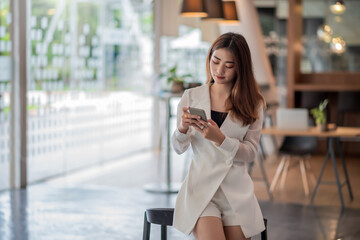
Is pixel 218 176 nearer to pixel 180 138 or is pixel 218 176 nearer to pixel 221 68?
pixel 180 138

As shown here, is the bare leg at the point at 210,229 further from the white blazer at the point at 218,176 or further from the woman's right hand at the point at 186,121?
the woman's right hand at the point at 186,121

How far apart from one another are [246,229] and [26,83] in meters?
4.94

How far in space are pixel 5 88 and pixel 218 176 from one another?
15.6 feet

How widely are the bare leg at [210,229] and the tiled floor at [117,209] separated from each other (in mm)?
2243

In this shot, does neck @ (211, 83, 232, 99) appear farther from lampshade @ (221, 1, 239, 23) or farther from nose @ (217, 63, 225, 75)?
lampshade @ (221, 1, 239, 23)

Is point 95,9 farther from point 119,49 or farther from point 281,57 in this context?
point 281,57

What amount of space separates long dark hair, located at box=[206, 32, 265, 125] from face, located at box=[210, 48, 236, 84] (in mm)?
19

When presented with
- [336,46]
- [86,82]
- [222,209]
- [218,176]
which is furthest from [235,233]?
[336,46]

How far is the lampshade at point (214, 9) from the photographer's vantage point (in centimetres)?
727

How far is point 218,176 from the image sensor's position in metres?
2.98

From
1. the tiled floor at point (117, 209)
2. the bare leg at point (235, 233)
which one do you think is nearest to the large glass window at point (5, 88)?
the tiled floor at point (117, 209)

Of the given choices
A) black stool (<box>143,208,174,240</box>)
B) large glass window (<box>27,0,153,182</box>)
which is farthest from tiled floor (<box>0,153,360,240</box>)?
black stool (<box>143,208,174,240</box>)

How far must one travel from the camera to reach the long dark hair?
3035 millimetres

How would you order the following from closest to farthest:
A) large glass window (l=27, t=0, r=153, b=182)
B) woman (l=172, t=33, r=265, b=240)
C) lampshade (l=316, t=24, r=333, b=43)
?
woman (l=172, t=33, r=265, b=240)
large glass window (l=27, t=0, r=153, b=182)
lampshade (l=316, t=24, r=333, b=43)
